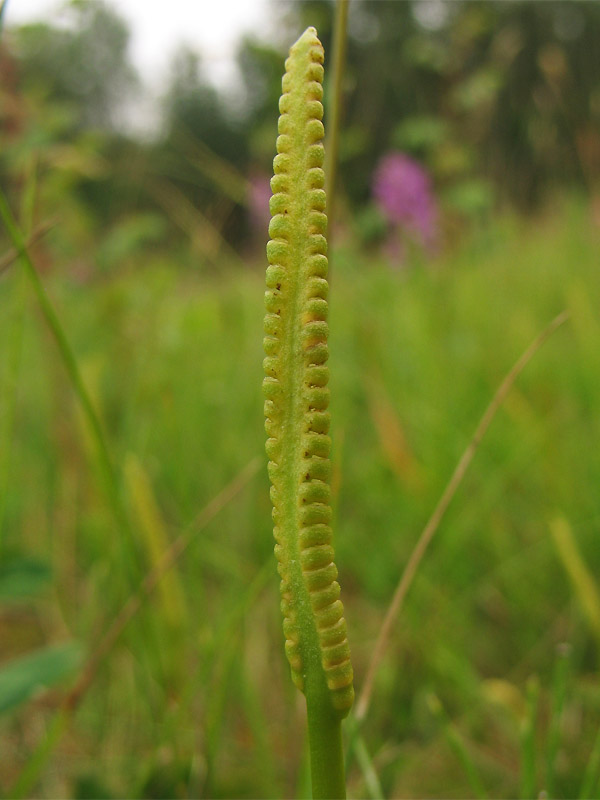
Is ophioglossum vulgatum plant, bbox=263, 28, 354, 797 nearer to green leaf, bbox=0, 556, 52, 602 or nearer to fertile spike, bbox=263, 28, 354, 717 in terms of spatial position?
fertile spike, bbox=263, 28, 354, 717

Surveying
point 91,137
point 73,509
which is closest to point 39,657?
point 73,509

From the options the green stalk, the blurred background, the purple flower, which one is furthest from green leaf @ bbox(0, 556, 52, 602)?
the purple flower

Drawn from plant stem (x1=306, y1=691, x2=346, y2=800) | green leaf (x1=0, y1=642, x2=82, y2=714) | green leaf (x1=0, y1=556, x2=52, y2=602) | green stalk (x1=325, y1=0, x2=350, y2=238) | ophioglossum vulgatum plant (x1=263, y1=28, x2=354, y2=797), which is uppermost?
green stalk (x1=325, y1=0, x2=350, y2=238)

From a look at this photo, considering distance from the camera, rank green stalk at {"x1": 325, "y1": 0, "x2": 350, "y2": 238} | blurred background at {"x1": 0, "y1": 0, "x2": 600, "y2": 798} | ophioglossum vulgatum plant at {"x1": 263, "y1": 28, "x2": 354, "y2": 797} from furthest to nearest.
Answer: blurred background at {"x1": 0, "y1": 0, "x2": 600, "y2": 798} → green stalk at {"x1": 325, "y1": 0, "x2": 350, "y2": 238} → ophioglossum vulgatum plant at {"x1": 263, "y1": 28, "x2": 354, "y2": 797}

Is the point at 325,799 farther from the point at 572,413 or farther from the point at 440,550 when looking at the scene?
the point at 572,413

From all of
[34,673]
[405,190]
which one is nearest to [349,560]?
[34,673]

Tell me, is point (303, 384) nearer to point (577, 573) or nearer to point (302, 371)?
point (302, 371)
